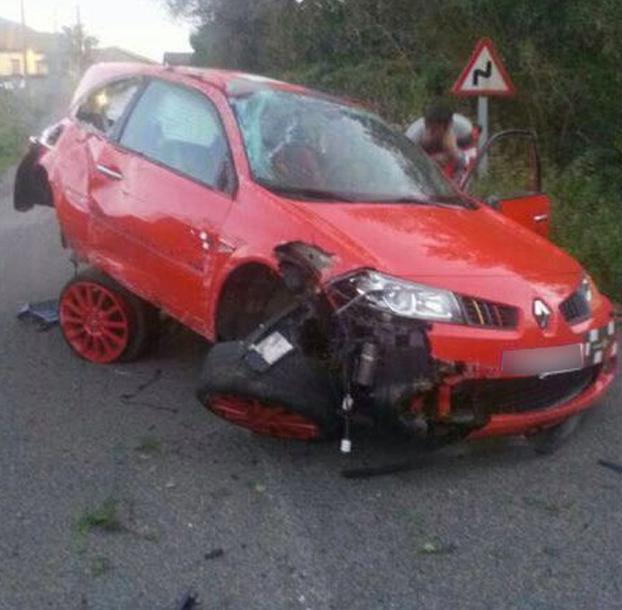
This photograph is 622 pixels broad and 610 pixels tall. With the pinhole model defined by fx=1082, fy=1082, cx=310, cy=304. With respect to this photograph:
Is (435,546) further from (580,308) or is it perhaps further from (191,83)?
(191,83)

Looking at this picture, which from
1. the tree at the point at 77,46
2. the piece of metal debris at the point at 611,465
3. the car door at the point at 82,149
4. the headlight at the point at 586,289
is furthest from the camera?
the tree at the point at 77,46

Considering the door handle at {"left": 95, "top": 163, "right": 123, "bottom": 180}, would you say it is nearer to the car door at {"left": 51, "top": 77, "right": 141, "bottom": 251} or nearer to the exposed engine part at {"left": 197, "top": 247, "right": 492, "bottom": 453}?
the car door at {"left": 51, "top": 77, "right": 141, "bottom": 251}

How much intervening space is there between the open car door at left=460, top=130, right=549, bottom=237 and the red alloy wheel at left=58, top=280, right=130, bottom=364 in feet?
7.87

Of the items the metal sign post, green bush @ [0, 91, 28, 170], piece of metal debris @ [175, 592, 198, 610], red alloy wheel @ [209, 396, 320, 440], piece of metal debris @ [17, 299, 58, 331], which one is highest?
the metal sign post

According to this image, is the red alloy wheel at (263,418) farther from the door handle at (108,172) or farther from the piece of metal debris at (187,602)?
the door handle at (108,172)

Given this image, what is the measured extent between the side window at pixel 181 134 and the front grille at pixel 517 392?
1.73 metres

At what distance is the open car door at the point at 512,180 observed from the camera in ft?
22.4

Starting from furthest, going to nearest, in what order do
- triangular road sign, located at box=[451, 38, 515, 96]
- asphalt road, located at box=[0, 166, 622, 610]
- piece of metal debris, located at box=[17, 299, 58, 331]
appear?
triangular road sign, located at box=[451, 38, 515, 96]
piece of metal debris, located at box=[17, 299, 58, 331]
asphalt road, located at box=[0, 166, 622, 610]

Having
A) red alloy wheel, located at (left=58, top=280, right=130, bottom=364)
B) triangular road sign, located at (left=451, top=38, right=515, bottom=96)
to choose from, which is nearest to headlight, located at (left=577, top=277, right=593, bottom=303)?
red alloy wheel, located at (left=58, top=280, right=130, bottom=364)

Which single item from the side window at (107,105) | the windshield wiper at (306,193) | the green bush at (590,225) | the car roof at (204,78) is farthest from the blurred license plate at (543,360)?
the green bush at (590,225)

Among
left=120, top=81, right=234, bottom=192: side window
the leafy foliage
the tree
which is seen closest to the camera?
Answer: left=120, top=81, right=234, bottom=192: side window

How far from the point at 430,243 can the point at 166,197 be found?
1.59 metres

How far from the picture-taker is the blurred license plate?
15.5 ft

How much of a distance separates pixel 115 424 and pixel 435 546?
6.73ft
